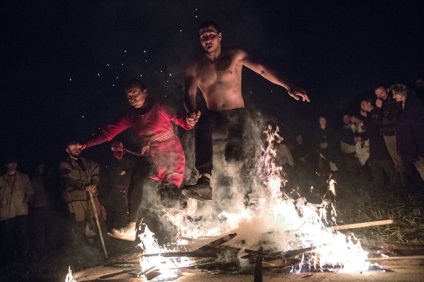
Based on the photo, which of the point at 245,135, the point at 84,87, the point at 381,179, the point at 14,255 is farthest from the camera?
the point at 84,87

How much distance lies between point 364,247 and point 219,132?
2.75 metres

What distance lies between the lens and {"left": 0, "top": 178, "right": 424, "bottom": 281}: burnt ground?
3.59m

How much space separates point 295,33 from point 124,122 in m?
8.70

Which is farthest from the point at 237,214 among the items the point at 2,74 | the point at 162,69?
the point at 2,74

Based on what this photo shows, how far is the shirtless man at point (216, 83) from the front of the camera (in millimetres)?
5414

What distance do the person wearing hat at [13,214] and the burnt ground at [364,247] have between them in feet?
2.51

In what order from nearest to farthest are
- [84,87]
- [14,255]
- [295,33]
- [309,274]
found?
[309,274] → [14,255] → [295,33] → [84,87]

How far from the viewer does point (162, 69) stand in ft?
28.5

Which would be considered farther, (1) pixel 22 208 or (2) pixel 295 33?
(2) pixel 295 33

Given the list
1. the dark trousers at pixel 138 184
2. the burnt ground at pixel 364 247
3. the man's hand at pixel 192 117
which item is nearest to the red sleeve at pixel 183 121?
the man's hand at pixel 192 117

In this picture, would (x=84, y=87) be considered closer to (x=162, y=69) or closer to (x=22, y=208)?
(x=162, y=69)

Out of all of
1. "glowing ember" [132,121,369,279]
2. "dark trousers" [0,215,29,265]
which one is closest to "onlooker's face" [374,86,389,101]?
"glowing ember" [132,121,369,279]

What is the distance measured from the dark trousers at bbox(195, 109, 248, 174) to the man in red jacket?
0.54 m

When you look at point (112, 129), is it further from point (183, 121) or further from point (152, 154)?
point (183, 121)
